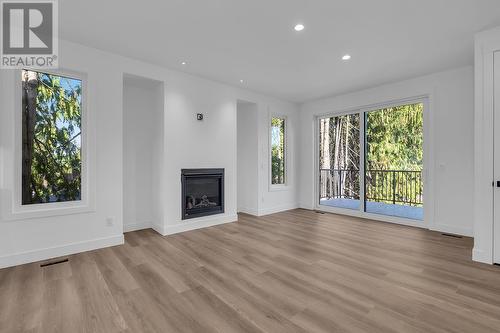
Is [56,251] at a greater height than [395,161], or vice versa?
[395,161]

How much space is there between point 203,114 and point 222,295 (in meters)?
3.16

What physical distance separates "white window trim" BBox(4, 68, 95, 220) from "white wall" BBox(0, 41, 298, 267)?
0.04 meters

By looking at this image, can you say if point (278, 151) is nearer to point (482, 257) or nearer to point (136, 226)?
point (136, 226)

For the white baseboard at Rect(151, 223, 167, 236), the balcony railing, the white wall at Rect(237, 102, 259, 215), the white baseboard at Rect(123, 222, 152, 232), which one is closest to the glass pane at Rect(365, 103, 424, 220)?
the balcony railing

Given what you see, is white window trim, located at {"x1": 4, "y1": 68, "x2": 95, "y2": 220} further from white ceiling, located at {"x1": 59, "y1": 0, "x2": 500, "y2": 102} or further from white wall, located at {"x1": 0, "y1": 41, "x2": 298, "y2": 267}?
white ceiling, located at {"x1": 59, "y1": 0, "x2": 500, "y2": 102}

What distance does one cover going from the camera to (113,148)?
11.3 ft

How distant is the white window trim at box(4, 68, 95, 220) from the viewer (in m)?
2.80

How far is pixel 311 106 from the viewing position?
6.08m

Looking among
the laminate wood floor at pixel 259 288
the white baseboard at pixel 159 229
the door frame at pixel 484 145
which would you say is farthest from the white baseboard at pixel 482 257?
the white baseboard at pixel 159 229

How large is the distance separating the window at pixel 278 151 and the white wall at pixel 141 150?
8.86ft

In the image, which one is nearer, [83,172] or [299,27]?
[299,27]

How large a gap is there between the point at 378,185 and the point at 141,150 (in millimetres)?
5040

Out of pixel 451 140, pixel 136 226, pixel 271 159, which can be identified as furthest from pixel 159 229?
pixel 451 140

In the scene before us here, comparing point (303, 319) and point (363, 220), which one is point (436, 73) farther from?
point (303, 319)
